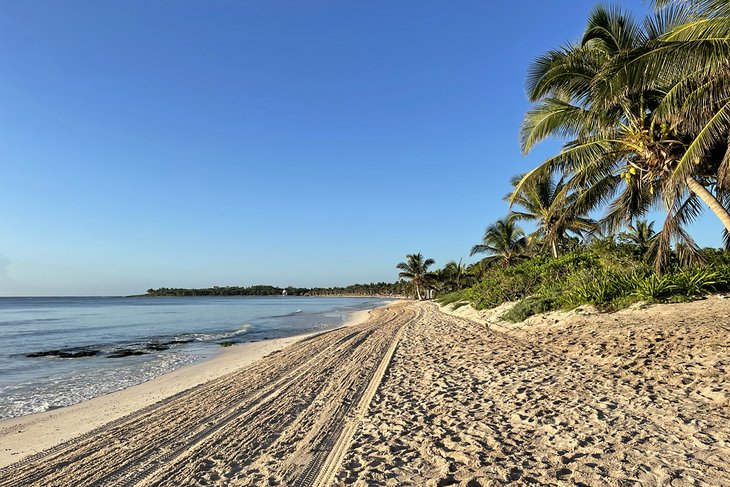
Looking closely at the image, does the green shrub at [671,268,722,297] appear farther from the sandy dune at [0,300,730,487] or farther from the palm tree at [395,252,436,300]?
the palm tree at [395,252,436,300]

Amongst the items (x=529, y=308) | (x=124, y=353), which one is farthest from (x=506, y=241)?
(x=124, y=353)

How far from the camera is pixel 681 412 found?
472cm

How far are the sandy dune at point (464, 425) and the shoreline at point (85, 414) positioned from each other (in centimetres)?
60

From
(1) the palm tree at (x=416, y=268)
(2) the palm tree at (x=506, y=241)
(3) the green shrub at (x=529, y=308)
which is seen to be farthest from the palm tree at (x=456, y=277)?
(3) the green shrub at (x=529, y=308)

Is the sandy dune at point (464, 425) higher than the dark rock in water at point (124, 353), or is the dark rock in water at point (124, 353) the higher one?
the sandy dune at point (464, 425)

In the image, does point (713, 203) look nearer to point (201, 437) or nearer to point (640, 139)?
point (640, 139)

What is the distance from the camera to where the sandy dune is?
12.4ft

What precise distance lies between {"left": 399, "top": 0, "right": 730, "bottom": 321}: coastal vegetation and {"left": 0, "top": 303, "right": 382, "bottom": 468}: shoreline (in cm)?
1026

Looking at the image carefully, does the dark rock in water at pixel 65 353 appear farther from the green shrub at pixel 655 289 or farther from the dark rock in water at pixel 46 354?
the green shrub at pixel 655 289

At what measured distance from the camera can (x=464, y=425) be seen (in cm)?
490

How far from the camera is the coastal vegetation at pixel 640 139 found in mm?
7566

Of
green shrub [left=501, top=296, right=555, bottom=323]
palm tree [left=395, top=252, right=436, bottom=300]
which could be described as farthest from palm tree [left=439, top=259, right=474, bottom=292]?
green shrub [left=501, top=296, right=555, bottom=323]

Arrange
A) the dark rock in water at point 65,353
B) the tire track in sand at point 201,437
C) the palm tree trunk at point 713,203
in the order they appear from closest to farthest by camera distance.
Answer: the tire track in sand at point 201,437 → the palm tree trunk at point 713,203 → the dark rock in water at point 65,353

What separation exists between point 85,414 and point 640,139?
45.7 feet
